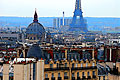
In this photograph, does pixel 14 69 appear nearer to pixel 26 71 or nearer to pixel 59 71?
pixel 26 71

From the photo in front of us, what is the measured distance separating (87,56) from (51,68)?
14.2 meters

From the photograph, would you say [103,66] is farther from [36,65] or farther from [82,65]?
[36,65]

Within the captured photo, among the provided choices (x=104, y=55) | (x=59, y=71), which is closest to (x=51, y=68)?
(x=59, y=71)

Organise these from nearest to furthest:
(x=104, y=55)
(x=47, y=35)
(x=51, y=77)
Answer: (x=51, y=77), (x=104, y=55), (x=47, y=35)

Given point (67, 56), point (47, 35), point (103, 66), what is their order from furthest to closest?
point (47, 35) < point (67, 56) < point (103, 66)

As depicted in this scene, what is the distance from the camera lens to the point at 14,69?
24.7 meters

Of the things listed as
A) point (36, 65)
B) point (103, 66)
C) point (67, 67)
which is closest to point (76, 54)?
point (103, 66)

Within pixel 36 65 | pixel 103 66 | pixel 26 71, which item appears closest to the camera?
pixel 26 71

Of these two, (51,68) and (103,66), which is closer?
(51,68)

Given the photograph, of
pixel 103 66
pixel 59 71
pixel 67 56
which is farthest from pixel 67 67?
pixel 67 56

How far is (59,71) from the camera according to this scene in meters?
37.3

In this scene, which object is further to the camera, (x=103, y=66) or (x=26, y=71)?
(x=103, y=66)

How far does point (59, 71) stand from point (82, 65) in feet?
6.51

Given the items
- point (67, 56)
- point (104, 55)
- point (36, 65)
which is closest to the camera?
point (36, 65)
